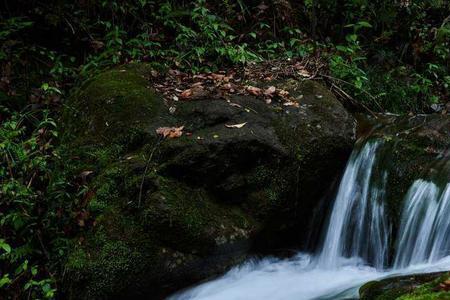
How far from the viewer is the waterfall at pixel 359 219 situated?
14.8 feet

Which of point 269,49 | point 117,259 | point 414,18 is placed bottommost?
point 117,259

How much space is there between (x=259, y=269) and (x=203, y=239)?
30.5 inches

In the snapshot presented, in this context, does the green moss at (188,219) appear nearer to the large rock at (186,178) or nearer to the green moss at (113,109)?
the large rock at (186,178)

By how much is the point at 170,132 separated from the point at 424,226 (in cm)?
256

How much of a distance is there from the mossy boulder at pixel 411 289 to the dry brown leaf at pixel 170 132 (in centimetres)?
231

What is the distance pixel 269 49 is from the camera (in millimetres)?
7027

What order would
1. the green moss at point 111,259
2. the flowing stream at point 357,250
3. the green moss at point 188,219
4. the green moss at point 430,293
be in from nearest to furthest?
1. the green moss at point 430,293
2. the green moss at point 111,259
3. the green moss at point 188,219
4. the flowing stream at point 357,250

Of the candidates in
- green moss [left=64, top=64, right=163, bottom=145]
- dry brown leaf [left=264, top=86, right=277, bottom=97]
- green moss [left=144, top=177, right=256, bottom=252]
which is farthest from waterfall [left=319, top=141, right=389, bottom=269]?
green moss [left=64, top=64, right=163, bottom=145]

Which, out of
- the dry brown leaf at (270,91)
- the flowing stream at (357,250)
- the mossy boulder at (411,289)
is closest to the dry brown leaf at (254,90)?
the dry brown leaf at (270,91)

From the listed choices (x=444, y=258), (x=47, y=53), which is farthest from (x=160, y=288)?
(x=47, y=53)

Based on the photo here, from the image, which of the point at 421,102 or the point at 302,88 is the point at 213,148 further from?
the point at 421,102

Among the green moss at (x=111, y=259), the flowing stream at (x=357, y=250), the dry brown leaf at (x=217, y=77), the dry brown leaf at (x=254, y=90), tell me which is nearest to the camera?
the green moss at (x=111, y=259)

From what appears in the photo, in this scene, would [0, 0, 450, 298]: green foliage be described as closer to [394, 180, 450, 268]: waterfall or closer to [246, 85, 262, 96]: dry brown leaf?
[246, 85, 262, 96]: dry brown leaf

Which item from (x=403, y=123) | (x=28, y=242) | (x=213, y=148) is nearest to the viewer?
(x=28, y=242)
